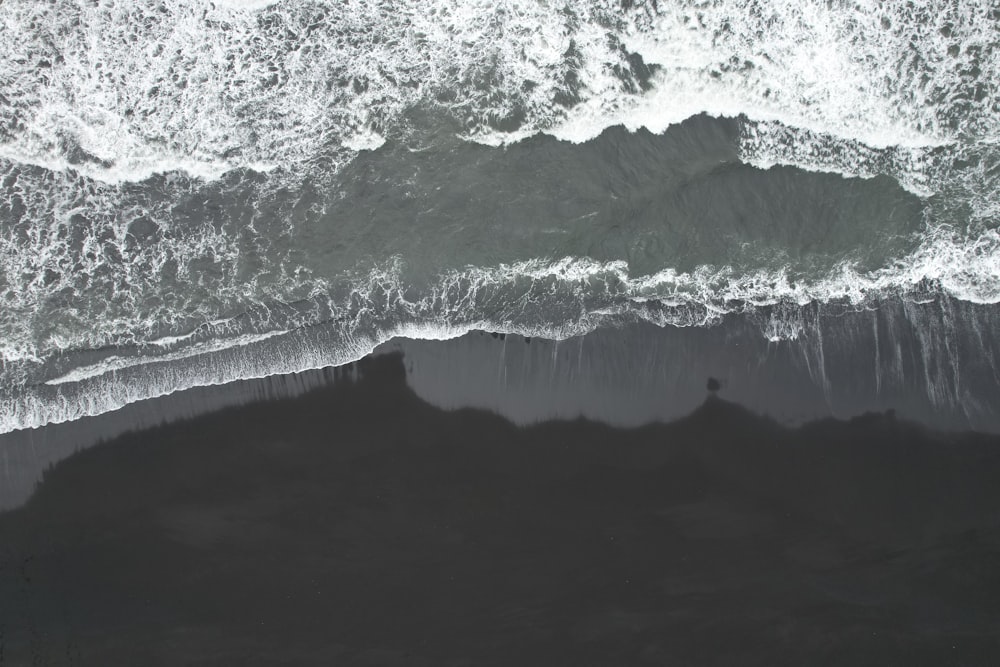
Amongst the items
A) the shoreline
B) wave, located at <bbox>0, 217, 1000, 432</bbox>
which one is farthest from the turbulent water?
the shoreline

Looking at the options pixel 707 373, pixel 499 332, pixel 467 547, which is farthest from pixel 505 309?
pixel 467 547

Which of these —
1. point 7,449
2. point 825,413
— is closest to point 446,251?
point 825,413

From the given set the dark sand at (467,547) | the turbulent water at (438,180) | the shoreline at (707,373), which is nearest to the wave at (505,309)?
the turbulent water at (438,180)

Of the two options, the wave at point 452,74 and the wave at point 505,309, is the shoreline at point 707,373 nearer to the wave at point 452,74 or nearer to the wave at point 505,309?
the wave at point 505,309

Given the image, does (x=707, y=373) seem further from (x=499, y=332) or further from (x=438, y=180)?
(x=438, y=180)

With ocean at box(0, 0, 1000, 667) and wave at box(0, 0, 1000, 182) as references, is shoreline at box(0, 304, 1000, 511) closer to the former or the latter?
ocean at box(0, 0, 1000, 667)
